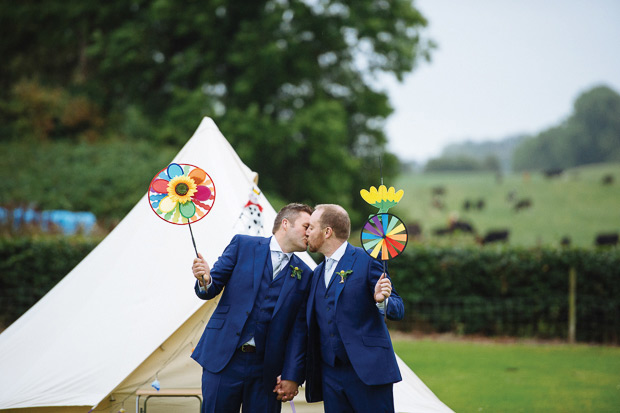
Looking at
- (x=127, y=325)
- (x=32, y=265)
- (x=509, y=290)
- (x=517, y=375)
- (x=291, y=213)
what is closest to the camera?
(x=291, y=213)

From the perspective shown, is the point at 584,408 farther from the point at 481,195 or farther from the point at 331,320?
the point at 481,195

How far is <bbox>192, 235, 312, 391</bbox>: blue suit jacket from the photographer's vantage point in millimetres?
3570

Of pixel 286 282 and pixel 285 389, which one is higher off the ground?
pixel 286 282

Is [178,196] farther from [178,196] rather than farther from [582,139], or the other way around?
[582,139]

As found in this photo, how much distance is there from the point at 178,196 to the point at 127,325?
5.30 feet

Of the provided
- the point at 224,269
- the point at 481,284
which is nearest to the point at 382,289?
the point at 224,269

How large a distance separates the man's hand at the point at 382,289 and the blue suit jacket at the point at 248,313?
62cm

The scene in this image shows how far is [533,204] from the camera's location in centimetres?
3150

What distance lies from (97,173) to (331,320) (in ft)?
44.3

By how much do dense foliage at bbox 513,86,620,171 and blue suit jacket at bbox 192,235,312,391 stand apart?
1986 inches

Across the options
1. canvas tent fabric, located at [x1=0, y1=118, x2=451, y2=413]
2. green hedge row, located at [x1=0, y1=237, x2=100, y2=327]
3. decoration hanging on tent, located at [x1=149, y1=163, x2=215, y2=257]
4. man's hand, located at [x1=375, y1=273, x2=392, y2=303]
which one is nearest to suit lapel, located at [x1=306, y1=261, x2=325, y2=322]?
man's hand, located at [x1=375, y1=273, x2=392, y2=303]

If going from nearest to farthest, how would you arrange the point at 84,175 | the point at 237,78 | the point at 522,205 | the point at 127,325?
the point at 127,325 → the point at 84,175 → the point at 237,78 → the point at 522,205

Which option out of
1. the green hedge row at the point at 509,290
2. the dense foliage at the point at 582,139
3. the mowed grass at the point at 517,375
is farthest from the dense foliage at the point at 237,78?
the dense foliage at the point at 582,139

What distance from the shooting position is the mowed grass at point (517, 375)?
21.8 ft
